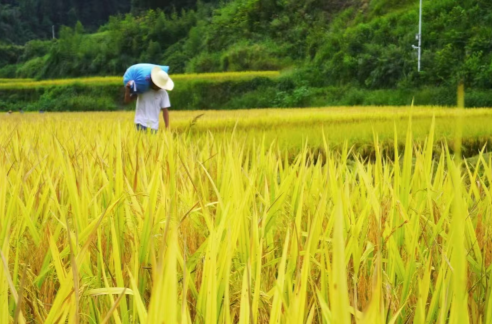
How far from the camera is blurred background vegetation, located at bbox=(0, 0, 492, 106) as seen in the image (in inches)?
506

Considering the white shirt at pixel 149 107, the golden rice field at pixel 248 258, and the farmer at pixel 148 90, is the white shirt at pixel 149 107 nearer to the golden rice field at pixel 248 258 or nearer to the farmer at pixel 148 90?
the farmer at pixel 148 90

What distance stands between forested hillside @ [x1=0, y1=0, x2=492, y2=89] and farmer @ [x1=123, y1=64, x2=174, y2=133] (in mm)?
9314

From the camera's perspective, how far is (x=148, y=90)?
4.44 metres

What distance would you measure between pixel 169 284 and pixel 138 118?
4113mm

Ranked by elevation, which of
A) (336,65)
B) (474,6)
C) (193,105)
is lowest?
(193,105)

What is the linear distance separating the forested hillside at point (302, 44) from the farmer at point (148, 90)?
Result: 30.6 ft

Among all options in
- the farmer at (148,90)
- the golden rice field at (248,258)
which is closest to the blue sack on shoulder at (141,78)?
the farmer at (148,90)

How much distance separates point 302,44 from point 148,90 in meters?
13.9

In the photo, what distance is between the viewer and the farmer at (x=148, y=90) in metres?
4.29

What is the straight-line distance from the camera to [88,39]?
84.9 feet

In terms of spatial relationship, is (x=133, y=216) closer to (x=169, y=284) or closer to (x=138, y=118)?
(x=169, y=284)

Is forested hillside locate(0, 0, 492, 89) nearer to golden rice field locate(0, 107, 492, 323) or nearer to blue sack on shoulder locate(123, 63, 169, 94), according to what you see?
blue sack on shoulder locate(123, 63, 169, 94)

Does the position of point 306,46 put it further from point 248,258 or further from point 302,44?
point 248,258

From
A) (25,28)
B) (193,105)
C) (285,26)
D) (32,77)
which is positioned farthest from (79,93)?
(25,28)
